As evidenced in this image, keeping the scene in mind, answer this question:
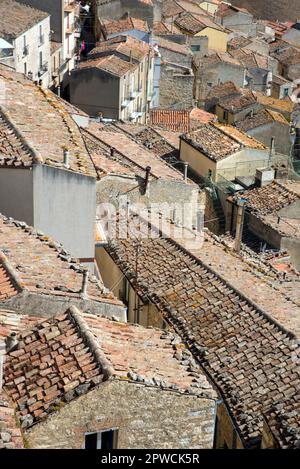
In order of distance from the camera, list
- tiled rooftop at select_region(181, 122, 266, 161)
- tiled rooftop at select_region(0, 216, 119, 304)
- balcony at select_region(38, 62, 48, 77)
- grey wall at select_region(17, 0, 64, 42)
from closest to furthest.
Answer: tiled rooftop at select_region(0, 216, 119, 304)
tiled rooftop at select_region(181, 122, 266, 161)
balcony at select_region(38, 62, 48, 77)
grey wall at select_region(17, 0, 64, 42)

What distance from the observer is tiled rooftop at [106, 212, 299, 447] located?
1591 cm

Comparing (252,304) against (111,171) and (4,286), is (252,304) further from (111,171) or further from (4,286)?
(111,171)

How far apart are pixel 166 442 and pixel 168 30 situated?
4714 centimetres

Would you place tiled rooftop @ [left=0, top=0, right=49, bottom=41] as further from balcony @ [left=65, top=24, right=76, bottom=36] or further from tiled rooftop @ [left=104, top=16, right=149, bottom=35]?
tiled rooftop @ [left=104, top=16, right=149, bottom=35]

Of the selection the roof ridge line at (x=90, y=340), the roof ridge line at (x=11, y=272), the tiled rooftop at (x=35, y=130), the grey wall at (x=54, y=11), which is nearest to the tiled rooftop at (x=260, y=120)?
the grey wall at (x=54, y=11)

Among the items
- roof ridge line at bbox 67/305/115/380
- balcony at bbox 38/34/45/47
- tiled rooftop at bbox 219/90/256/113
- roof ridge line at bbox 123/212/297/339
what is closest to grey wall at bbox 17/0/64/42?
balcony at bbox 38/34/45/47

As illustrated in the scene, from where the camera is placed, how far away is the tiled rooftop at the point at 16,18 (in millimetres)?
40062

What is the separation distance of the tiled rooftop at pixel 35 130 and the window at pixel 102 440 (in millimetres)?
7602

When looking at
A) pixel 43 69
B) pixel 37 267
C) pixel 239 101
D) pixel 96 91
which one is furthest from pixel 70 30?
pixel 37 267

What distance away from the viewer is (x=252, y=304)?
18344 millimetres

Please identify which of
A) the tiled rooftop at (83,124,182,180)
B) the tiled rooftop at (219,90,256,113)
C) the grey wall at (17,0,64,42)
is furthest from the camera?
the tiled rooftop at (219,90,256,113)

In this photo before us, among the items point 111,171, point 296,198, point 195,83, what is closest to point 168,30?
point 195,83

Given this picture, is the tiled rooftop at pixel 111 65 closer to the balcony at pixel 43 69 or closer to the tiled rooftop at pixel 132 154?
the balcony at pixel 43 69

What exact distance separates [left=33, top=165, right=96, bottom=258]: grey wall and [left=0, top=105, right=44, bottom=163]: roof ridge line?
25cm
